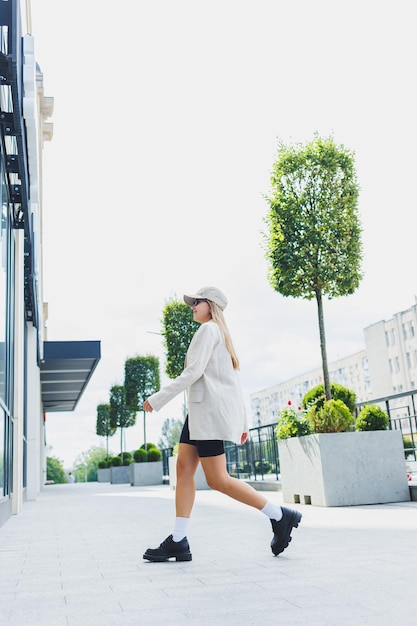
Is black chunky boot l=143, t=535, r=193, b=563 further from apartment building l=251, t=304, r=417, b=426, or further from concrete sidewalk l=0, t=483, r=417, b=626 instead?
apartment building l=251, t=304, r=417, b=426

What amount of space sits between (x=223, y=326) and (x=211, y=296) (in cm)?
23

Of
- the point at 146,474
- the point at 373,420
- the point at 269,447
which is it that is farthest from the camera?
the point at 146,474

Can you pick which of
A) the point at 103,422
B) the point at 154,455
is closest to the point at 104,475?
the point at 103,422

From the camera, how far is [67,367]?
22.5 meters

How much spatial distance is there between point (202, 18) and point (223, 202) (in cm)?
657

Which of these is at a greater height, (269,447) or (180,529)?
(269,447)

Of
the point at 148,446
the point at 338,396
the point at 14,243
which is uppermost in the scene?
the point at 14,243

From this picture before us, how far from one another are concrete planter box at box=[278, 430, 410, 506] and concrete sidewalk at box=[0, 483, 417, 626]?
5.72ft

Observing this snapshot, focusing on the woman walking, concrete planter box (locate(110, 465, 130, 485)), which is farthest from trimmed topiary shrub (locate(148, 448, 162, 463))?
the woman walking

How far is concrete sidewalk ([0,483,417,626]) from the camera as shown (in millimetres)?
2646

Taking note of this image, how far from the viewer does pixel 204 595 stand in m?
3.08

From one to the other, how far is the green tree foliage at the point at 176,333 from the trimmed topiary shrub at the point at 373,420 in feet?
45.8

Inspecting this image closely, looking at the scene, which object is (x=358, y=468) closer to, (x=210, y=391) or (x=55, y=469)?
(x=210, y=391)

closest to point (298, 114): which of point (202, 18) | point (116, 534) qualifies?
point (202, 18)
